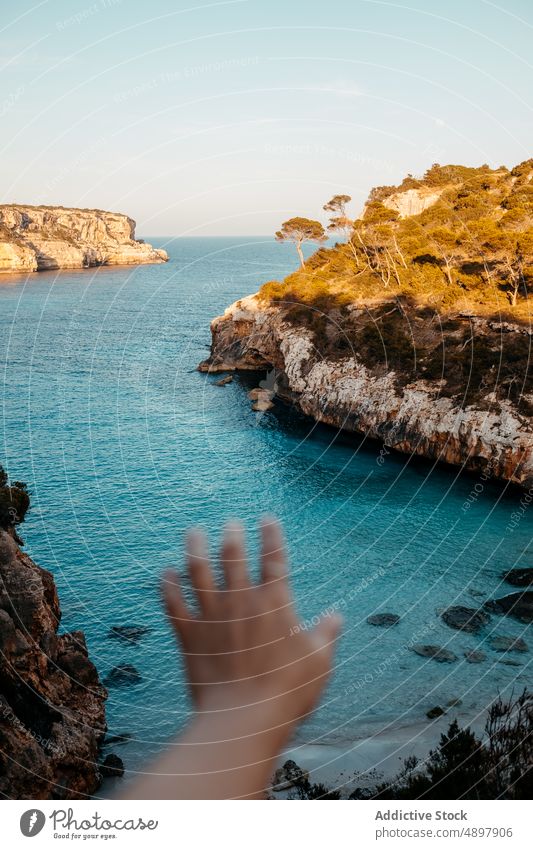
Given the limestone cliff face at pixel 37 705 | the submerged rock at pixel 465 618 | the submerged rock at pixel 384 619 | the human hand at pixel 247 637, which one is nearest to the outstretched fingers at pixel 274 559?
the human hand at pixel 247 637

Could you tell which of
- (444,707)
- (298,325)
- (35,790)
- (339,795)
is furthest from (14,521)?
(298,325)

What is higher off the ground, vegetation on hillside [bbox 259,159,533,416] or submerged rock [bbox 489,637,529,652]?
vegetation on hillside [bbox 259,159,533,416]

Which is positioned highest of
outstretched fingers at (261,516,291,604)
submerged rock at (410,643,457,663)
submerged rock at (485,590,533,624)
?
outstretched fingers at (261,516,291,604)

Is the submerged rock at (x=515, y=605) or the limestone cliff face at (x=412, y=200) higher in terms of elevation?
the limestone cliff face at (x=412, y=200)

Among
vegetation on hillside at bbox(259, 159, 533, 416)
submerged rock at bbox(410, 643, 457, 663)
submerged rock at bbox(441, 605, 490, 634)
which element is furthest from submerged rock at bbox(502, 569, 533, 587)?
vegetation on hillside at bbox(259, 159, 533, 416)

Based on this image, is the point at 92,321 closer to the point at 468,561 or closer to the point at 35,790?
the point at 468,561

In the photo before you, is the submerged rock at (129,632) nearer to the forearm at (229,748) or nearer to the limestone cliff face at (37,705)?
the limestone cliff face at (37,705)

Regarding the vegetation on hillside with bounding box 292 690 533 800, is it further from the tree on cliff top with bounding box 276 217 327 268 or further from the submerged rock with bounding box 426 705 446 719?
the tree on cliff top with bounding box 276 217 327 268
